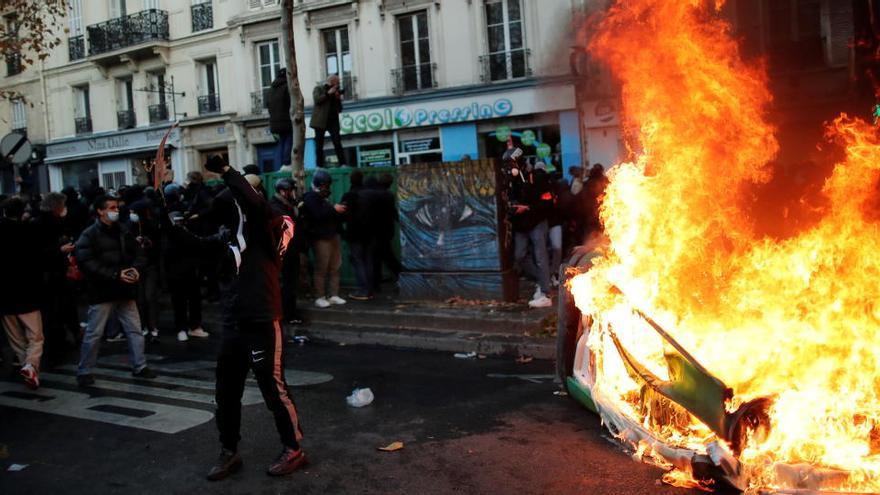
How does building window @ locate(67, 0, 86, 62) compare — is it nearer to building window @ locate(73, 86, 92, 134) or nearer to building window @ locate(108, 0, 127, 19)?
building window @ locate(73, 86, 92, 134)

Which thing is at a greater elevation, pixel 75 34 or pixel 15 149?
pixel 75 34

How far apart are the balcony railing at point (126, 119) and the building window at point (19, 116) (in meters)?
6.21

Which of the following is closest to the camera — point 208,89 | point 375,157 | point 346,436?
point 346,436

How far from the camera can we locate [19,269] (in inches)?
303

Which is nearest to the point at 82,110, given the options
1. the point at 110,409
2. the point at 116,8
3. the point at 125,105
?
the point at 125,105

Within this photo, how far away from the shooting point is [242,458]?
523cm

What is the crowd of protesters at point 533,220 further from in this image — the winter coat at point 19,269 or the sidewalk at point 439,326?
the winter coat at point 19,269

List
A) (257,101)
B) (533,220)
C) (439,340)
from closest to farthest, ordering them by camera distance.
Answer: (439,340) < (533,220) < (257,101)

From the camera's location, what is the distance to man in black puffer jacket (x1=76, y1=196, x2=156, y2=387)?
7.55 meters

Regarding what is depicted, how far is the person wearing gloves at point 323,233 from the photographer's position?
10.3 meters

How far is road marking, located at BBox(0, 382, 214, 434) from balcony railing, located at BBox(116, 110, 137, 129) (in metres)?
23.7

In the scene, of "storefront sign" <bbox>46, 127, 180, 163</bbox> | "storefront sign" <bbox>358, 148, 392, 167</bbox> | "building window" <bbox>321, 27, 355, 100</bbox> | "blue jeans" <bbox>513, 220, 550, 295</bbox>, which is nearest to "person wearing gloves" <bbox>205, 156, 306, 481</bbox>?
"blue jeans" <bbox>513, 220, 550, 295</bbox>

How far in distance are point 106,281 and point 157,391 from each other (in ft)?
4.01

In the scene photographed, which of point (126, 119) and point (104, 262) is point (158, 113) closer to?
point (126, 119)
